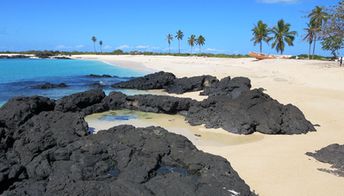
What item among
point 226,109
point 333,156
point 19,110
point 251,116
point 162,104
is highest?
point 19,110

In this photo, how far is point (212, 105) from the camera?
13.8 m

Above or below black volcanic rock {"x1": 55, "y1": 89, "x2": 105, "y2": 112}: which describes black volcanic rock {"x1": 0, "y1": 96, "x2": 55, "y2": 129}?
above

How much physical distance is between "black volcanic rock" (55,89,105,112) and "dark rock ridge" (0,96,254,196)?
519 cm

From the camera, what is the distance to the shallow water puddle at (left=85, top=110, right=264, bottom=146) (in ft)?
36.6

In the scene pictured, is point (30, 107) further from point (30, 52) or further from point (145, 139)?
point (30, 52)

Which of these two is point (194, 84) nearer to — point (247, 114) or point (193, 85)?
point (193, 85)

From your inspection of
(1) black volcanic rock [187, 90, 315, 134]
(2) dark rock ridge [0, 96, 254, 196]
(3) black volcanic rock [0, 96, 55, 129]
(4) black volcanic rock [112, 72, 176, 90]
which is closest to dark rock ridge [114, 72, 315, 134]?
(1) black volcanic rock [187, 90, 315, 134]

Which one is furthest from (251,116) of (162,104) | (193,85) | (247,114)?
(193,85)

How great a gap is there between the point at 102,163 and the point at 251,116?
641cm

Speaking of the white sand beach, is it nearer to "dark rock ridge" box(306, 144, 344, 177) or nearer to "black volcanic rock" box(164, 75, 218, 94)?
"dark rock ridge" box(306, 144, 344, 177)

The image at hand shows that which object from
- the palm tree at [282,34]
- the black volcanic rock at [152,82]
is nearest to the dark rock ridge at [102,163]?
the black volcanic rock at [152,82]

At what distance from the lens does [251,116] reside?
12234mm

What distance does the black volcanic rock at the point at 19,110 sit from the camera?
1036 cm

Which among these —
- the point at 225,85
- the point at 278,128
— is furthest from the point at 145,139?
the point at 225,85
